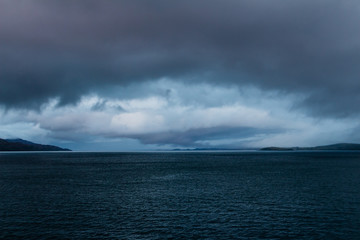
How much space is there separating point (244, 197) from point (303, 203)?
1405 centimetres

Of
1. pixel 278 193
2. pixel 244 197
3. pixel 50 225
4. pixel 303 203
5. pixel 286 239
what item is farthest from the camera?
pixel 278 193

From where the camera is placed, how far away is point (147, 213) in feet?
187

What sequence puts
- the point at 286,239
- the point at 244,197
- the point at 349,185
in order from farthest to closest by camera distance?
the point at 349,185
the point at 244,197
the point at 286,239

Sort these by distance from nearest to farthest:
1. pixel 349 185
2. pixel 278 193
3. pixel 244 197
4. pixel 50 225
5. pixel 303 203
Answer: pixel 50 225 → pixel 303 203 → pixel 244 197 → pixel 278 193 → pixel 349 185

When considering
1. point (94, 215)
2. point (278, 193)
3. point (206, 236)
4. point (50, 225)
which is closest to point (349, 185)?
point (278, 193)

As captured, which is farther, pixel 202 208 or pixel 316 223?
pixel 202 208

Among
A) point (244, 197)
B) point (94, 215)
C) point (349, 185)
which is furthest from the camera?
point (349, 185)

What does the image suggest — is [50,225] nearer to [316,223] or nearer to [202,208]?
[202,208]

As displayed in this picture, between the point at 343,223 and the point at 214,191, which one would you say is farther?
the point at 214,191

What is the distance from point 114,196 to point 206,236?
124ft

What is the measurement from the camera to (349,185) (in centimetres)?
9012

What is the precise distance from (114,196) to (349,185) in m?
74.7

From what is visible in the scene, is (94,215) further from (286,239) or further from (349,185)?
(349,185)

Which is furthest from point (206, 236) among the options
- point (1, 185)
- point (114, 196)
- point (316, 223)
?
point (1, 185)
